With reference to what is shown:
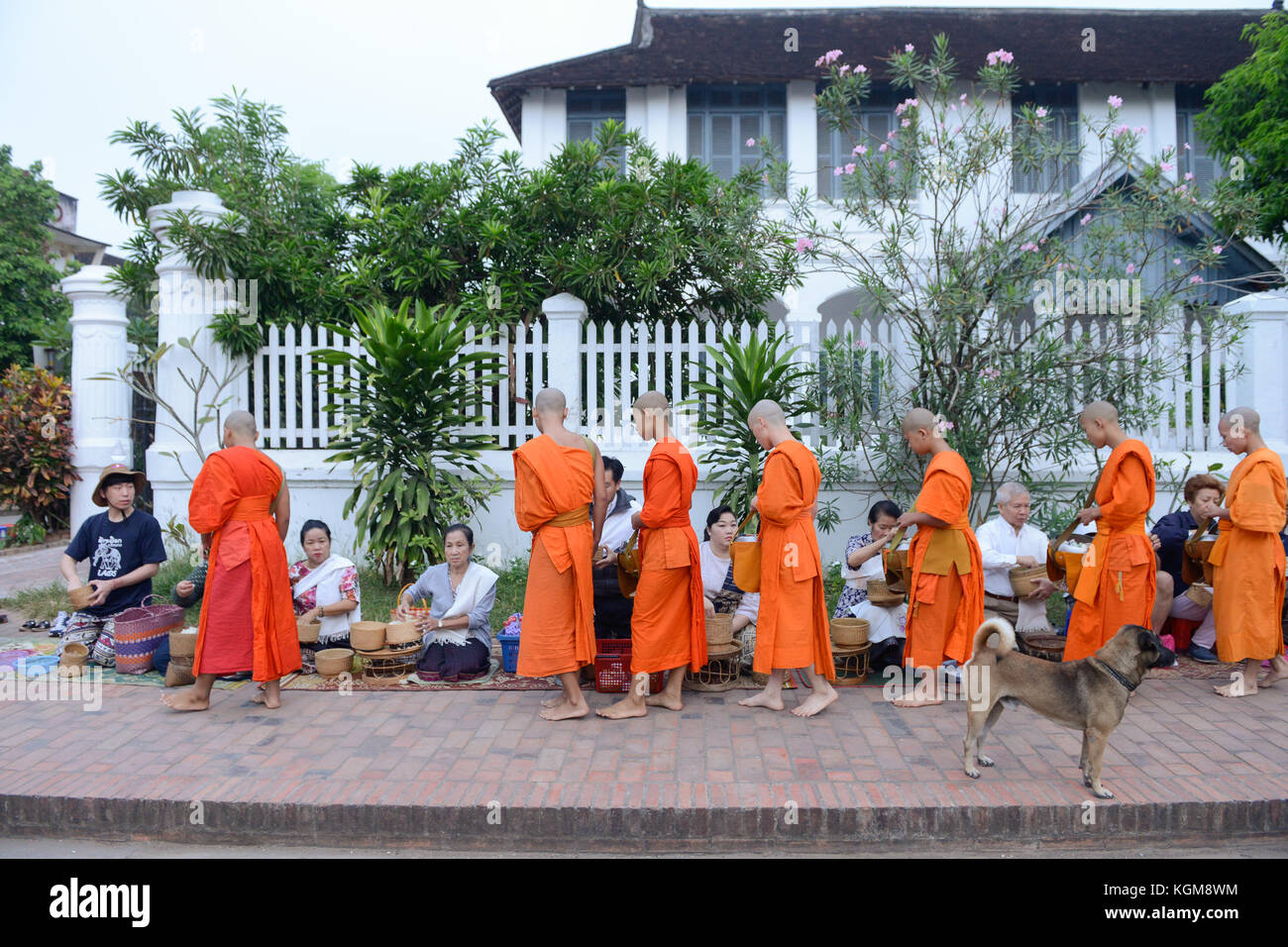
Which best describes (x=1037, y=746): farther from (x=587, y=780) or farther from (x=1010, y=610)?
(x=587, y=780)

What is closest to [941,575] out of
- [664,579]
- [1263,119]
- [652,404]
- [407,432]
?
[664,579]

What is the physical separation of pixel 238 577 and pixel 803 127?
14.6 m

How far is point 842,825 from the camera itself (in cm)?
395

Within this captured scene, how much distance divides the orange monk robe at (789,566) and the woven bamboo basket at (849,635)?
0.51m

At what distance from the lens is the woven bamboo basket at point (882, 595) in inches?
239

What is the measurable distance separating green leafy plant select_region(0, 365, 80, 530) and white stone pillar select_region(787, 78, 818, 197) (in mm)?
12358

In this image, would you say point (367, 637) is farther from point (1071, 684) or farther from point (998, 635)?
point (1071, 684)

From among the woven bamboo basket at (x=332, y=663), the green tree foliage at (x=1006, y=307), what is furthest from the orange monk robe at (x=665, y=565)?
the green tree foliage at (x=1006, y=307)

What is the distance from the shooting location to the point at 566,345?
8.67 meters

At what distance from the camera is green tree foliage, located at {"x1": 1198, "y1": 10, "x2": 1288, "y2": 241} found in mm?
12781

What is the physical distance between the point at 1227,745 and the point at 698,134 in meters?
15.0

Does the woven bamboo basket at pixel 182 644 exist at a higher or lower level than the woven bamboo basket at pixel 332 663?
higher

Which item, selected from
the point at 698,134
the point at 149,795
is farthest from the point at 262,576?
the point at 698,134

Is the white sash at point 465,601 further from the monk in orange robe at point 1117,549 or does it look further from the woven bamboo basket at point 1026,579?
the monk in orange robe at point 1117,549
